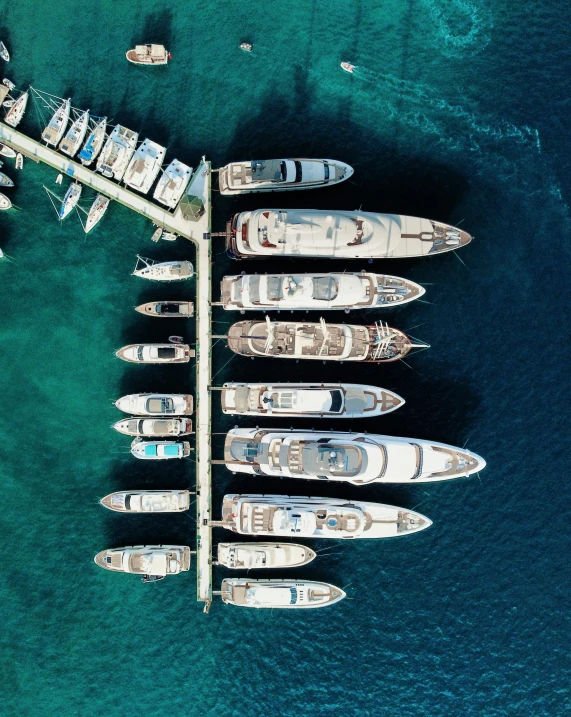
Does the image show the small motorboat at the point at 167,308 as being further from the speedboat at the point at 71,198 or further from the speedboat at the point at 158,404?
the speedboat at the point at 71,198

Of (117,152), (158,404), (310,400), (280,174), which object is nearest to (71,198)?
(117,152)

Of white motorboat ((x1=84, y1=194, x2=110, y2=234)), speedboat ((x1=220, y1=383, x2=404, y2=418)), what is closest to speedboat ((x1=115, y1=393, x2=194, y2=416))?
speedboat ((x1=220, y1=383, x2=404, y2=418))

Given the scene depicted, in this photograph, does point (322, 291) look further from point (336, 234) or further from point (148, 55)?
point (148, 55)

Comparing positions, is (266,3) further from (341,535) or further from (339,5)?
(341,535)

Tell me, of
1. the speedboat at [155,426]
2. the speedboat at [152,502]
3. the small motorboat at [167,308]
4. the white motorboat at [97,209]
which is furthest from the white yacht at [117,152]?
the speedboat at [152,502]

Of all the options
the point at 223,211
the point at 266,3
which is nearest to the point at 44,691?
the point at 223,211
